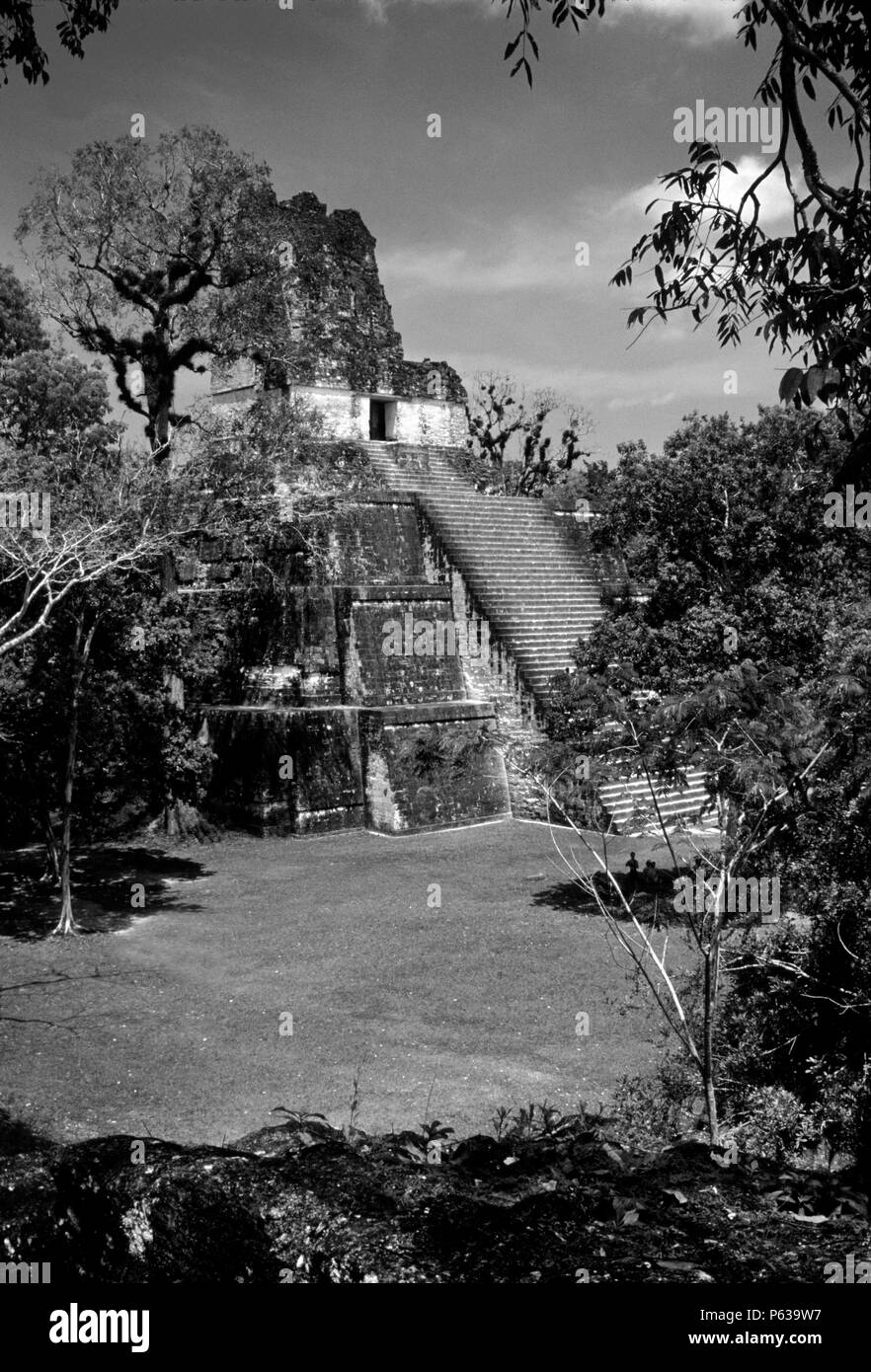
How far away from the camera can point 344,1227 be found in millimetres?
2121

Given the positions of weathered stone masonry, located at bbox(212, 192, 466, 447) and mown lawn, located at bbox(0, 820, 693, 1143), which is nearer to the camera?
mown lawn, located at bbox(0, 820, 693, 1143)

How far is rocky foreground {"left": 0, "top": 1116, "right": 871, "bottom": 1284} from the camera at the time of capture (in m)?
2.04

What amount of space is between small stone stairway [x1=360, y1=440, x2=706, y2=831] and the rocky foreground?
13.9 m

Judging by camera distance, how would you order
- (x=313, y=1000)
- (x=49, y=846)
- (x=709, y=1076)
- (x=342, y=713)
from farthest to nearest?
(x=342, y=713), (x=49, y=846), (x=313, y=1000), (x=709, y=1076)

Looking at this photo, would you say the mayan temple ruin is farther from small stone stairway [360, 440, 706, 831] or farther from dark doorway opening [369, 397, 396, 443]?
dark doorway opening [369, 397, 396, 443]

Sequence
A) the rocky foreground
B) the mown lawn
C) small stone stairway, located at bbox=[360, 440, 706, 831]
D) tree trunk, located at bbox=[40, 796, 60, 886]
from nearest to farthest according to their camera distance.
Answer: the rocky foreground → the mown lawn → tree trunk, located at bbox=[40, 796, 60, 886] → small stone stairway, located at bbox=[360, 440, 706, 831]

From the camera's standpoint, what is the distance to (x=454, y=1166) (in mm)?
3205

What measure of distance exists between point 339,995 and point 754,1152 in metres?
4.37

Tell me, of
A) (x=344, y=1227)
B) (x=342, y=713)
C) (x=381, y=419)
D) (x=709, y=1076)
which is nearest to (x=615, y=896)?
(x=709, y=1076)

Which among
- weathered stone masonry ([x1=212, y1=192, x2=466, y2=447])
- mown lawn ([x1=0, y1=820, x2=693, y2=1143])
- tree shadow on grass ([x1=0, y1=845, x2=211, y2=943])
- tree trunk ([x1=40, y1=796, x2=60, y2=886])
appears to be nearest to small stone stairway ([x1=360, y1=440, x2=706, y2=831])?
weathered stone masonry ([x1=212, y1=192, x2=466, y2=447])

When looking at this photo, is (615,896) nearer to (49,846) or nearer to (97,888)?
(97,888)

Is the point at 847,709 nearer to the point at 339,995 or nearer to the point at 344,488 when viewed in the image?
the point at 339,995

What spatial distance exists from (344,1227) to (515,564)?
1842cm

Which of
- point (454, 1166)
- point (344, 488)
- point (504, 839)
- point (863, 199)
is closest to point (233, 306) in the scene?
point (344, 488)
